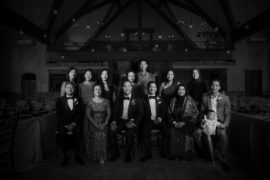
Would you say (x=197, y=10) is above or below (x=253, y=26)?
above

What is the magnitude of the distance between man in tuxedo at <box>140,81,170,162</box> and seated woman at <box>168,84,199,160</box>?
0.39ft

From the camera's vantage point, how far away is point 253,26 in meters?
9.67

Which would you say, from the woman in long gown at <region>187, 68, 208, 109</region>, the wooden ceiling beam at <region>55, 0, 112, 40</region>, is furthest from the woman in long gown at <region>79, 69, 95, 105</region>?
the wooden ceiling beam at <region>55, 0, 112, 40</region>

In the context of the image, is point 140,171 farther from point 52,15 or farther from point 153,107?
point 52,15

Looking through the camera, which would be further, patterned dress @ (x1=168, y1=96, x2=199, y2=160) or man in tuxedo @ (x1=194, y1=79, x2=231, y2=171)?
patterned dress @ (x1=168, y1=96, x2=199, y2=160)

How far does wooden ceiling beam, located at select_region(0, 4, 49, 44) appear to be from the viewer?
8.30 m

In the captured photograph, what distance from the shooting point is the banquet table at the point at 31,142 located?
3.05 meters

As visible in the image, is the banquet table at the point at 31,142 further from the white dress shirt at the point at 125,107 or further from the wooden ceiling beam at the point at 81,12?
the wooden ceiling beam at the point at 81,12

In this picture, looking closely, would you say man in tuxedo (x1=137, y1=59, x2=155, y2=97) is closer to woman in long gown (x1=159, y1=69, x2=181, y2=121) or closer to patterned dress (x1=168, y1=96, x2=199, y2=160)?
woman in long gown (x1=159, y1=69, x2=181, y2=121)

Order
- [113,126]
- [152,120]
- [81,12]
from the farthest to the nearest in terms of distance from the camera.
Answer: [81,12], [152,120], [113,126]

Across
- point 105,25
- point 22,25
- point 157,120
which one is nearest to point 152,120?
point 157,120

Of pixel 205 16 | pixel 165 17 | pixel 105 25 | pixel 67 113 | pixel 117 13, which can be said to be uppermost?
pixel 117 13

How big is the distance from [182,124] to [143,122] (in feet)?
2.25

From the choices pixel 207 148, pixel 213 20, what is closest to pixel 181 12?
pixel 213 20
